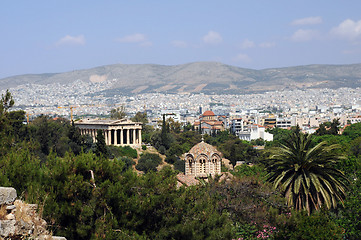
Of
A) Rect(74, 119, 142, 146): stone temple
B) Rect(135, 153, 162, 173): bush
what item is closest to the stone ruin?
Rect(135, 153, 162, 173): bush

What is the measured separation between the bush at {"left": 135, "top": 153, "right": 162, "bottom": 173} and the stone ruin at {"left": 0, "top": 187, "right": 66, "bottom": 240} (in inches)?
1193

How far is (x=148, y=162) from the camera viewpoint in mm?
41062

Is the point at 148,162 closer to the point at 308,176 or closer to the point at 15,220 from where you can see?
the point at 308,176

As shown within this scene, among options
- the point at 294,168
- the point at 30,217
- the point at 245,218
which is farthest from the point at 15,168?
the point at 294,168

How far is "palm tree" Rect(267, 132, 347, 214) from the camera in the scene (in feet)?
48.9

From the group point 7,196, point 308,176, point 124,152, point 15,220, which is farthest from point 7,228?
point 124,152

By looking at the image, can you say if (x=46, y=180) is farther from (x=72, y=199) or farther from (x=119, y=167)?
(x=119, y=167)

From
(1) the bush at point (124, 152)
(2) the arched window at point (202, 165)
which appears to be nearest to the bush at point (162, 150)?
(1) the bush at point (124, 152)

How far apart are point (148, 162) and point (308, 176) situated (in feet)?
88.1

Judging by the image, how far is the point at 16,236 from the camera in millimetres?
7445

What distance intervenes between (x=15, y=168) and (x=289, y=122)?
10571 centimetres

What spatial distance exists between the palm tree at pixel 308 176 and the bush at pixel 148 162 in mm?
23471

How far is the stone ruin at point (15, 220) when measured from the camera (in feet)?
24.1

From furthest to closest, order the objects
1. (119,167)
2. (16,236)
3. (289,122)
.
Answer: (289,122) → (119,167) → (16,236)
